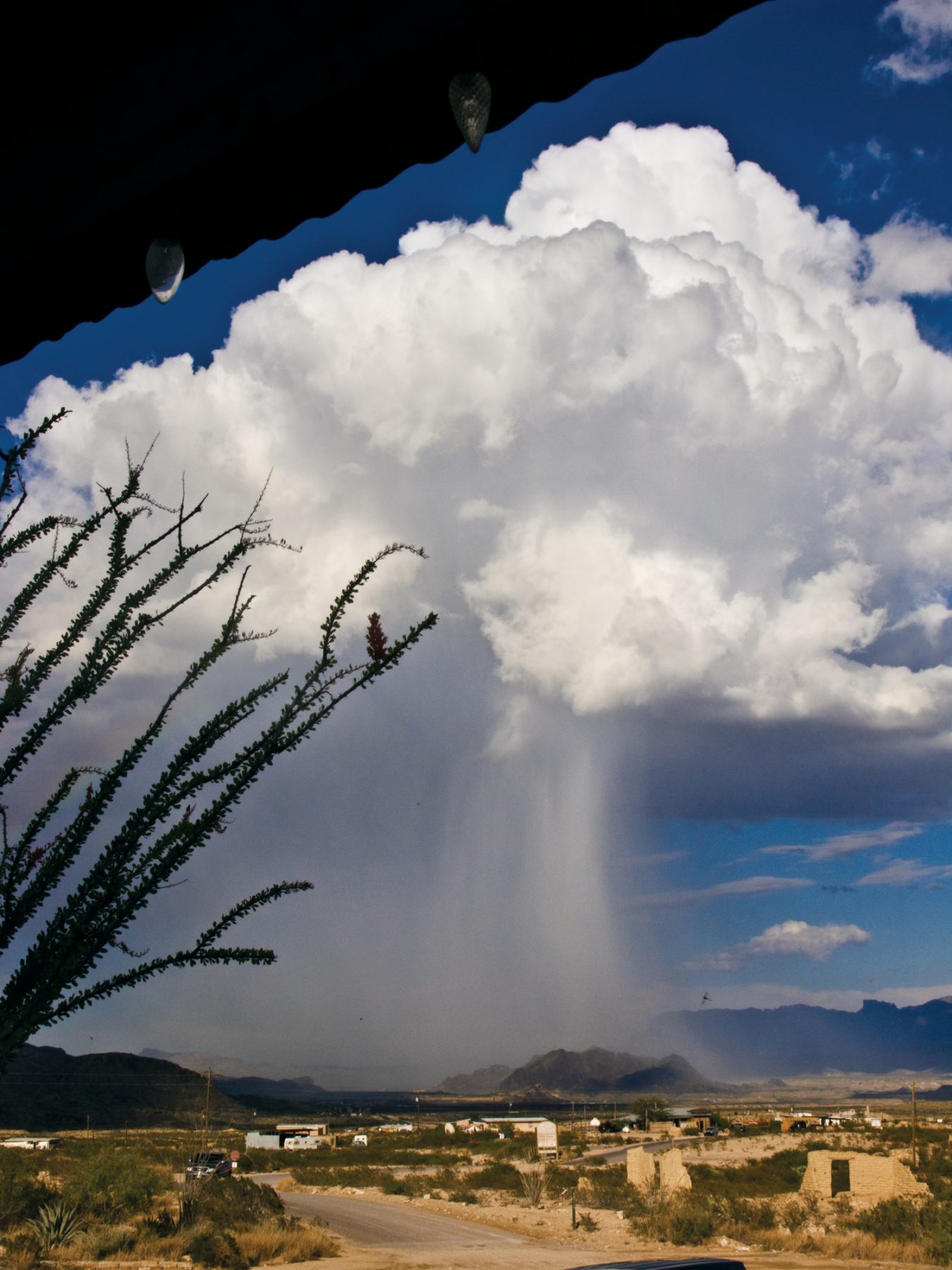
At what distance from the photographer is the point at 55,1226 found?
75.5 feet

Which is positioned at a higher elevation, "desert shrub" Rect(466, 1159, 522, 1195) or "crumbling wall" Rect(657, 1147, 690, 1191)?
"crumbling wall" Rect(657, 1147, 690, 1191)

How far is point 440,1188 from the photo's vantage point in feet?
134

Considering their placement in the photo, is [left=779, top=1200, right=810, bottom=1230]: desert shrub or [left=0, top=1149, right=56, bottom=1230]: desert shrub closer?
[left=0, top=1149, right=56, bottom=1230]: desert shrub

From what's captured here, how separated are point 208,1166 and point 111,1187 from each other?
14.5 meters

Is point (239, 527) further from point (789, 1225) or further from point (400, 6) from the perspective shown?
point (789, 1225)

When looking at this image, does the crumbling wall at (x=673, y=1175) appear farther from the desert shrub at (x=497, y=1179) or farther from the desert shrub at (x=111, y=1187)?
the desert shrub at (x=111, y=1187)

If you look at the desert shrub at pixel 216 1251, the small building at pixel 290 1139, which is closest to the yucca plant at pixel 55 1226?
the desert shrub at pixel 216 1251

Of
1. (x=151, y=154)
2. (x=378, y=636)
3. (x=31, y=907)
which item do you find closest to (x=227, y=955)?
(x=31, y=907)

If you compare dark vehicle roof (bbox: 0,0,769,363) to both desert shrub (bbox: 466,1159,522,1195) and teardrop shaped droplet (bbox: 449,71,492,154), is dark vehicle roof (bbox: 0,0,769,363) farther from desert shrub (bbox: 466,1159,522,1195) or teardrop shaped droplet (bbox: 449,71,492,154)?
desert shrub (bbox: 466,1159,522,1195)

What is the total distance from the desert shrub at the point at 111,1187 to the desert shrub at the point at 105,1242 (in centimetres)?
218

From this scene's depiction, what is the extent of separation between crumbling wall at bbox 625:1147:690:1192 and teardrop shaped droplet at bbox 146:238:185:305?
3590cm

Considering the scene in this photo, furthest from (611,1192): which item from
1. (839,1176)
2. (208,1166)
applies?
(208,1166)

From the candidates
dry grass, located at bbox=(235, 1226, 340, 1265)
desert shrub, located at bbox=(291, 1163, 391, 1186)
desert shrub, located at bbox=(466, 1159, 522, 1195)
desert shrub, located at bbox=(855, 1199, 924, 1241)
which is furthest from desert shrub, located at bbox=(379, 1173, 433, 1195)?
desert shrub, located at bbox=(855, 1199, 924, 1241)

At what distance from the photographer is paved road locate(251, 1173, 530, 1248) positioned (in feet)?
88.8
